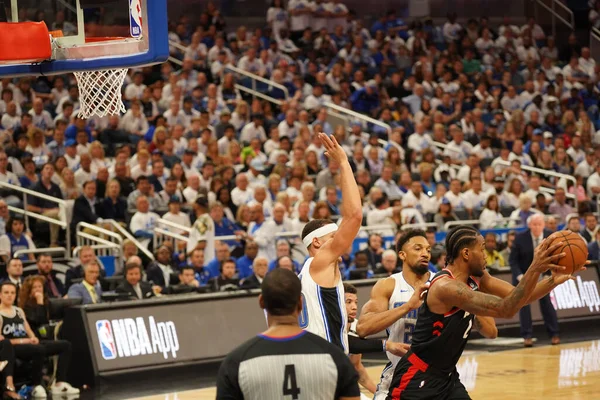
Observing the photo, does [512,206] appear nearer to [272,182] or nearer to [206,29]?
[272,182]

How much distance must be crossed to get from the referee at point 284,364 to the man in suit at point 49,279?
30.0ft

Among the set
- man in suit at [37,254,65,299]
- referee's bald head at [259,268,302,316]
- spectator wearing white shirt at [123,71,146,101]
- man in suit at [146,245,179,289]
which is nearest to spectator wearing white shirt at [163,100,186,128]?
spectator wearing white shirt at [123,71,146,101]

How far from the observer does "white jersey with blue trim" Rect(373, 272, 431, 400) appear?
7734mm

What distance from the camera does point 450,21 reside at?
2838cm

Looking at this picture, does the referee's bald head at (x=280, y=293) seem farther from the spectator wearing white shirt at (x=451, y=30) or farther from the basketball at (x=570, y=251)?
the spectator wearing white shirt at (x=451, y=30)

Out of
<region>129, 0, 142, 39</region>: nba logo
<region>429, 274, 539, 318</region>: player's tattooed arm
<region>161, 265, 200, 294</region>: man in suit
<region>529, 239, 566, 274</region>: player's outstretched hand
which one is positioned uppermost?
<region>129, 0, 142, 39</region>: nba logo

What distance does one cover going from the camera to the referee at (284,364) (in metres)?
4.78

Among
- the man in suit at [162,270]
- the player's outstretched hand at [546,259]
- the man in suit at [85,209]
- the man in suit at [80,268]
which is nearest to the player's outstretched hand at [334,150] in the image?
the player's outstretched hand at [546,259]

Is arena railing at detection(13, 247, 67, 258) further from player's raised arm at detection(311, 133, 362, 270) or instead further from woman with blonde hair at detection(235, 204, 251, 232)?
player's raised arm at detection(311, 133, 362, 270)

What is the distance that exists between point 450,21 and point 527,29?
224cm

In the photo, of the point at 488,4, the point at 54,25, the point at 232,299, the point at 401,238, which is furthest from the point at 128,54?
the point at 488,4

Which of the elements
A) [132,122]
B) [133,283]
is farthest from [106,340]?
[132,122]

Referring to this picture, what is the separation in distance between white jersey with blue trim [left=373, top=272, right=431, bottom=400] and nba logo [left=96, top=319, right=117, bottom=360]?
244 inches

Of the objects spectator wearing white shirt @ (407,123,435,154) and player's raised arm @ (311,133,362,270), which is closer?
player's raised arm @ (311,133,362,270)
